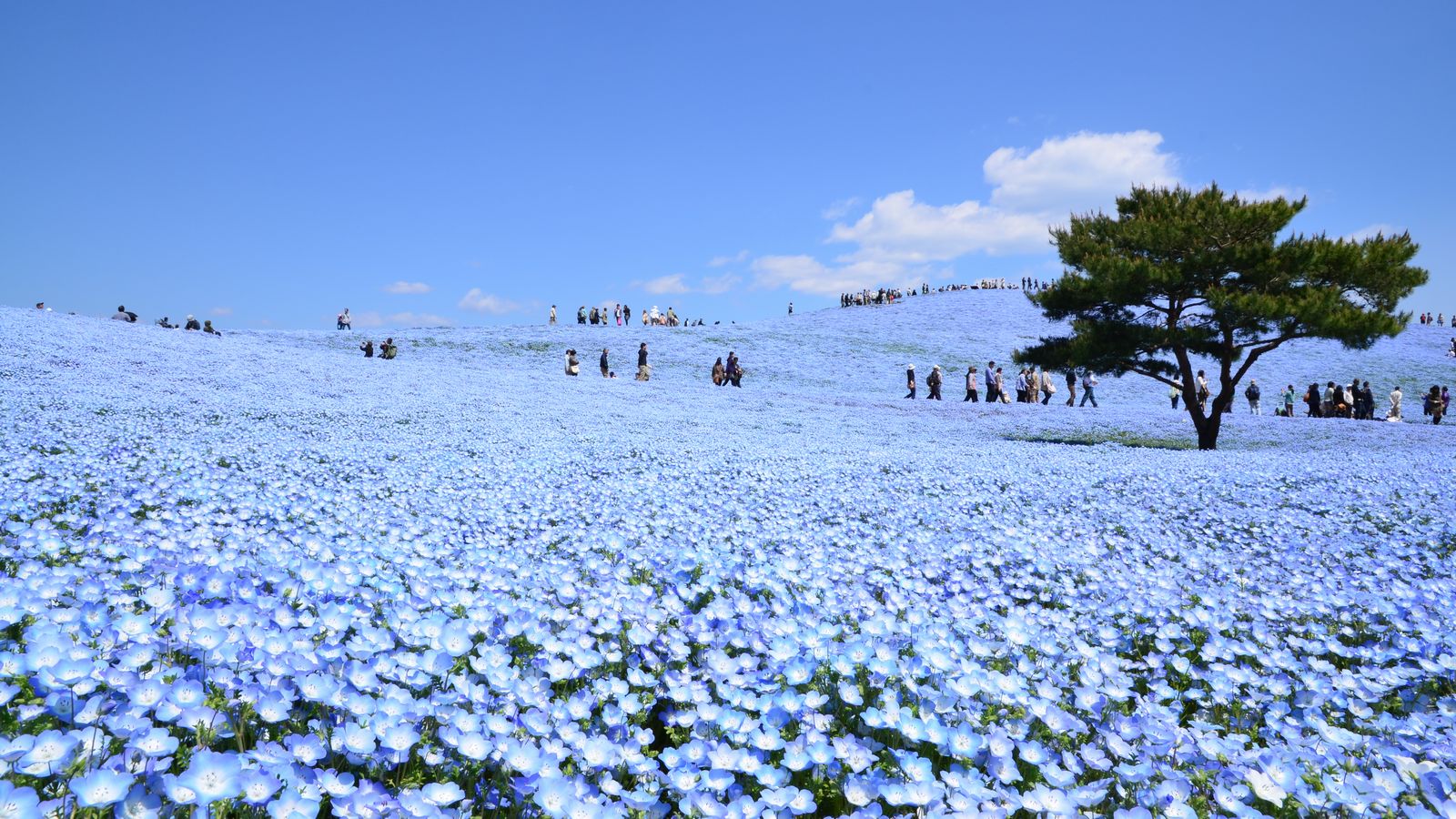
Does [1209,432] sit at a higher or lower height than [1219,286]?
lower

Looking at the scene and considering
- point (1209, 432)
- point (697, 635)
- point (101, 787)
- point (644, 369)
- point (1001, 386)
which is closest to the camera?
point (101, 787)

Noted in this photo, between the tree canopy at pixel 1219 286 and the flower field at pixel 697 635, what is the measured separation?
27.1 ft

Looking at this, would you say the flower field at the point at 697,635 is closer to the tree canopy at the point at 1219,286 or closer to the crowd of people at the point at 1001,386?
the tree canopy at the point at 1219,286

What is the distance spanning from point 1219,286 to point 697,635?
1855 centimetres

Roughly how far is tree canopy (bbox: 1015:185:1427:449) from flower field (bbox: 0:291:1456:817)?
827 cm

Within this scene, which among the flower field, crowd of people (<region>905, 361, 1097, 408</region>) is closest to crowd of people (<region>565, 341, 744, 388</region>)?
crowd of people (<region>905, 361, 1097, 408</region>)

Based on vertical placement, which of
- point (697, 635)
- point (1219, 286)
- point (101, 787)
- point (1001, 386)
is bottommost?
point (697, 635)

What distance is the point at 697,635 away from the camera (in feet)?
10.6

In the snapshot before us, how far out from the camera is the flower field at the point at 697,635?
2000 millimetres

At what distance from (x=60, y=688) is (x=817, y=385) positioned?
1270 inches

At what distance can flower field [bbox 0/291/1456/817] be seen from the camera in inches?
78.7

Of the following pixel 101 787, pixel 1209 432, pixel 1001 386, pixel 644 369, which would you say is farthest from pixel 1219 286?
pixel 101 787

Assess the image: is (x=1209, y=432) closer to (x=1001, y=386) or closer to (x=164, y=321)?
(x=1001, y=386)

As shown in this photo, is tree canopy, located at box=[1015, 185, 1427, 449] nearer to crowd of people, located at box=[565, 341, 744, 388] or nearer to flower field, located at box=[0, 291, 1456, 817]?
flower field, located at box=[0, 291, 1456, 817]
